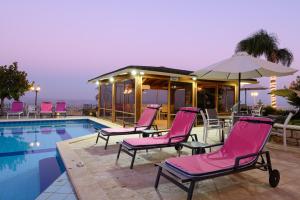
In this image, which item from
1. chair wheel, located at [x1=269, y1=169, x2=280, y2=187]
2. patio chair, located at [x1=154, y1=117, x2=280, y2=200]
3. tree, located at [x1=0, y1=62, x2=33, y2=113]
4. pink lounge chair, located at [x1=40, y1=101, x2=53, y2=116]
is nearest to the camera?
patio chair, located at [x1=154, y1=117, x2=280, y2=200]

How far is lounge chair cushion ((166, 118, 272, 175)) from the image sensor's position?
309cm

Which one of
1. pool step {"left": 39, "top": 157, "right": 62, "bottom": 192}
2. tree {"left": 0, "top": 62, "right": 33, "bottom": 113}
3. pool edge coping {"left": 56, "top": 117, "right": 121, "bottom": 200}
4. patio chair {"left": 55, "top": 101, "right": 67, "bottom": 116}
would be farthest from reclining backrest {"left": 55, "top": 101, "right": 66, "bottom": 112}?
pool edge coping {"left": 56, "top": 117, "right": 121, "bottom": 200}

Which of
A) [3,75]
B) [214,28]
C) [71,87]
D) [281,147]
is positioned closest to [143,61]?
[71,87]

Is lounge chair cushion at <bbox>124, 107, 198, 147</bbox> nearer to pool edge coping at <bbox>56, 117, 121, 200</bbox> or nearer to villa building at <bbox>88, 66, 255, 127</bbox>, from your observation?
pool edge coping at <bbox>56, 117, 121, 200</bbox>

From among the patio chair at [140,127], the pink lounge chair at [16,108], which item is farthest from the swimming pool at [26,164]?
the pink lounge chair at [16,108]

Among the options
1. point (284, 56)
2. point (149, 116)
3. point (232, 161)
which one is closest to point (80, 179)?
point (232, 161)

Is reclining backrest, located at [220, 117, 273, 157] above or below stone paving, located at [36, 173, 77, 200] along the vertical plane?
above

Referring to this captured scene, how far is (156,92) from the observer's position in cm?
1473

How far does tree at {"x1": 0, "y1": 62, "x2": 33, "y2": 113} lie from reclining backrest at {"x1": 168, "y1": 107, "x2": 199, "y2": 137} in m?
13.7

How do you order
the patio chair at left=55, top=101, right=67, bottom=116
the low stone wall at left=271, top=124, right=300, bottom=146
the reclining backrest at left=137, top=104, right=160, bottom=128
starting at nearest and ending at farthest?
the low stone wall at left=271, top=124, right=300, bottom=146 < the reclining backrest at left=137, top=104, right=160, bottom=128 < the patio chair at left=55, top=101, right=67, bottom=116

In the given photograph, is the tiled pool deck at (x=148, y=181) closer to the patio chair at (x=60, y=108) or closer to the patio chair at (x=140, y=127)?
the patio chair at (x=140, y=127)

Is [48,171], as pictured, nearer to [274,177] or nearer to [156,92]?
[274,177]

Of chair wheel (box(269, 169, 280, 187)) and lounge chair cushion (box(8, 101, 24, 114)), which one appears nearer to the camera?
chair wheel (box(269, 169, 280, 187))

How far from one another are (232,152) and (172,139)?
4.45 ft
